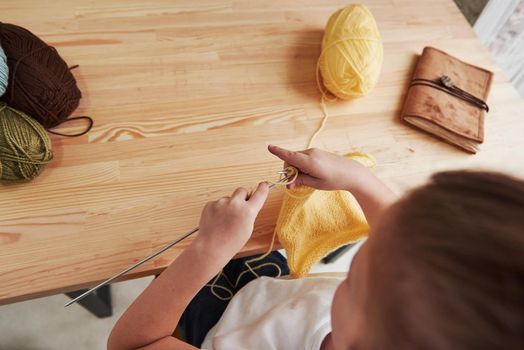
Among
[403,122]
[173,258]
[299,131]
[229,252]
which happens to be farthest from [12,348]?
[403,122]

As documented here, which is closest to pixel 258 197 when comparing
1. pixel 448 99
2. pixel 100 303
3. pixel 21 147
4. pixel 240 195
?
pixel 240 195

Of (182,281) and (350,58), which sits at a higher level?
(350,58)

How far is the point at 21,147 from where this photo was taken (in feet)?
1.76

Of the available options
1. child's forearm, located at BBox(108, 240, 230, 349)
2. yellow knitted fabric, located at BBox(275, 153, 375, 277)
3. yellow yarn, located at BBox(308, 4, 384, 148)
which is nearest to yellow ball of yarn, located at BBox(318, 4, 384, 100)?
yellow yarn, located at BBox(308, 4, 384, 148)

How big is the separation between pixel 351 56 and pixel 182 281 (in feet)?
1.71

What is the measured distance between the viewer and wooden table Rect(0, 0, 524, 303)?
1.79 ft

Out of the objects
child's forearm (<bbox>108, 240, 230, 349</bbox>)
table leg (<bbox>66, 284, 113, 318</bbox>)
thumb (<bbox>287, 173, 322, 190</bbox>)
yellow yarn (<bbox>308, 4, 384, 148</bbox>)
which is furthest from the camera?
table leg (<bbox>66, 284, 113, 318</bbox>)

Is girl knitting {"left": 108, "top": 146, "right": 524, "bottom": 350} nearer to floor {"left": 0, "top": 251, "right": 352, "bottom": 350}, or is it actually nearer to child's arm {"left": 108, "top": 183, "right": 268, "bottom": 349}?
child's arm {"left": 108, "top": 183, "right": 268, "bottom": 349}

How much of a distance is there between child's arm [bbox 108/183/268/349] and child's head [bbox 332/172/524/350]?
0.22 metres

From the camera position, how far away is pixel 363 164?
0.64 metres

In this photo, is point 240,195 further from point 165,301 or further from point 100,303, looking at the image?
point 100,303

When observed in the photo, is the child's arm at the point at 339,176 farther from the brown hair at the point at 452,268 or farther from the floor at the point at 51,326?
the floor at the point at 51,326

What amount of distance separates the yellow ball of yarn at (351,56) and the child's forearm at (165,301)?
43 cm

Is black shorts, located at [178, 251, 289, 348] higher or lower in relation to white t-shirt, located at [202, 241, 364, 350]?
lower
